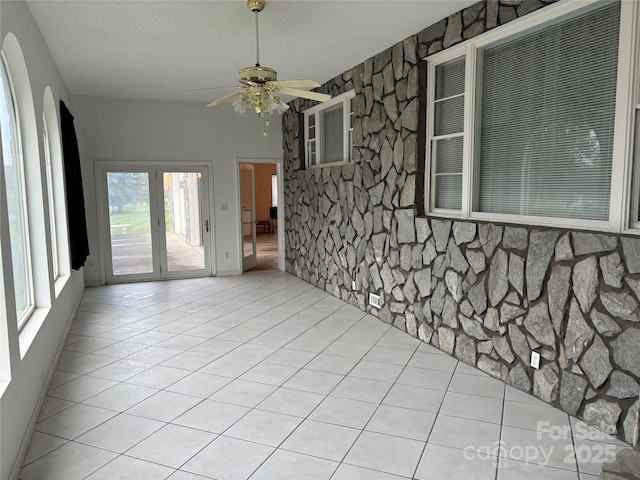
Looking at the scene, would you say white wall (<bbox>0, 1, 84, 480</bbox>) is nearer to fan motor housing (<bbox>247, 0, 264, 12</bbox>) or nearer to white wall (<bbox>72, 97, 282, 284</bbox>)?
fan motor housing (<bbox>247, 0, 264, 12</bbox>)

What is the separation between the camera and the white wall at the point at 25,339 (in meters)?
2.20

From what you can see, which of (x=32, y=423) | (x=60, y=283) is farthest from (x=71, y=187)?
(x=32, y=423)

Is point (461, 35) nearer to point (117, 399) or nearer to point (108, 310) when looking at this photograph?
point (117, 399)

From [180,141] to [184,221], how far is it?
130 centimetres

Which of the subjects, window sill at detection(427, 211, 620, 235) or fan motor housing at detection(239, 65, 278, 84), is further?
fan motor housing at detection(239, 65, 278, 84)

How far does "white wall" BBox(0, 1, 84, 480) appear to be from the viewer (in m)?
2.20

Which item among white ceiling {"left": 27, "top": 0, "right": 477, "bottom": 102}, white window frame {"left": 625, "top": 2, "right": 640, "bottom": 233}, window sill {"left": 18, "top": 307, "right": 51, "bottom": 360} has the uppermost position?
white ceiling {"left": 27, "top": 0, "right": 477, "bottom": 102}

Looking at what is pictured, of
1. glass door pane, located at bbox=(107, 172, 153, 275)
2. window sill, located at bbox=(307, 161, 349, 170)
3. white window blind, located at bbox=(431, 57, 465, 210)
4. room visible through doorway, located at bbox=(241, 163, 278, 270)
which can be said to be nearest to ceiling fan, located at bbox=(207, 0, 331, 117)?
white window blind, located at bbox=(431, 57, 465, 210)

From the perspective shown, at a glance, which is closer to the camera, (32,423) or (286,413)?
(32,423)

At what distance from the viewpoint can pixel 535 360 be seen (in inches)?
119

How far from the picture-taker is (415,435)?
8.52ft

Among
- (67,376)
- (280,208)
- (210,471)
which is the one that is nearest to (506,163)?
(210,471)

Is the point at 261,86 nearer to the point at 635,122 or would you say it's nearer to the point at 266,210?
the point at 635,122

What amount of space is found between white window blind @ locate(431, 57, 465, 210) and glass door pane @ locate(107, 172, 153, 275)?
A: 189 inches
